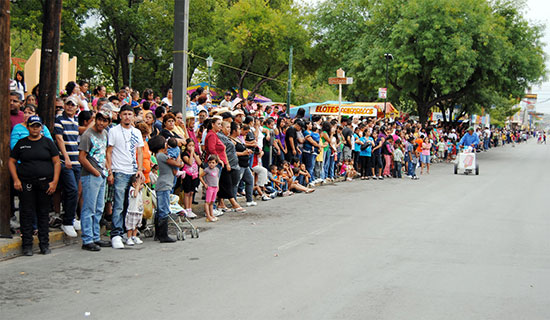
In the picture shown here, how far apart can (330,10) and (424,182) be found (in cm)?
2679

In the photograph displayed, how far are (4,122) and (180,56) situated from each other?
4836 millimetres

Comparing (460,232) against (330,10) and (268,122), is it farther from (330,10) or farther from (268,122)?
(330,10)

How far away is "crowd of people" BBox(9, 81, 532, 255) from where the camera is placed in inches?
299

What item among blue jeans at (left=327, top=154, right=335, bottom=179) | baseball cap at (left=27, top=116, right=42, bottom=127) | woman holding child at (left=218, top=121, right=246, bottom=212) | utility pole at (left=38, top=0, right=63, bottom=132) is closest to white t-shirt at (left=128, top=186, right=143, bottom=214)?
baseball cap at (left=27, top=116, right=42, bottom=127)

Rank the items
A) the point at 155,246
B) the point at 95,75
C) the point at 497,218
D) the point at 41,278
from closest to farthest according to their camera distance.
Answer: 1. the point at 41,278
2. the point at 155,246
3. the point at 497,218
4. the point at 95,75

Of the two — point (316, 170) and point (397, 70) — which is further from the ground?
point (397, 70)

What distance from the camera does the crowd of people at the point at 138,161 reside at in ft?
24.9

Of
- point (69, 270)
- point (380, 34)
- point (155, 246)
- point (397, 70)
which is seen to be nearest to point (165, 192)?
point (155, 246)

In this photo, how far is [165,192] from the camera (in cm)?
870

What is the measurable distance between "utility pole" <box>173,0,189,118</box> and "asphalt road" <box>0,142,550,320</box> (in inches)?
110

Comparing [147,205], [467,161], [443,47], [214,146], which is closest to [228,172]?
[214,146]

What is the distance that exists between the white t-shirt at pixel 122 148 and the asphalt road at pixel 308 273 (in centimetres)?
121

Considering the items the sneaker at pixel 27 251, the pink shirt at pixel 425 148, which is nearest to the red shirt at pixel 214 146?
the sneaker at pixel 27 251

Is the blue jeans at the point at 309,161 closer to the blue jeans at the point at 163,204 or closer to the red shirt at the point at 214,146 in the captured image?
the red shirt at the point at 214,146
